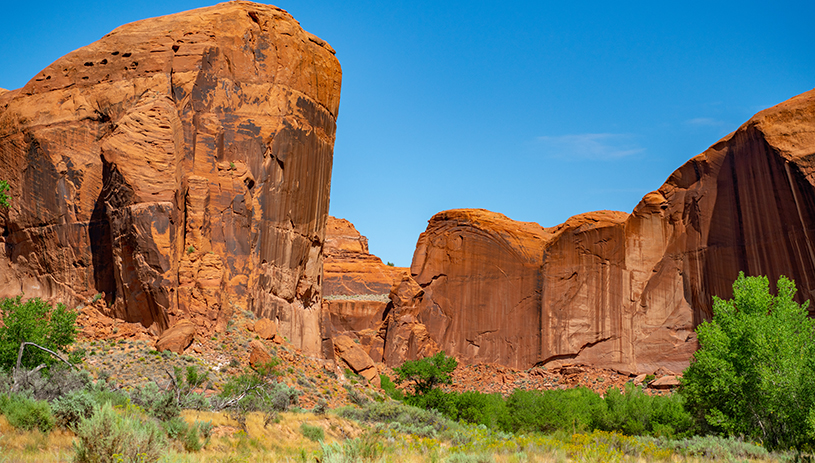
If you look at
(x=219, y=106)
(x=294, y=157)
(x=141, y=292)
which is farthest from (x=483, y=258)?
(x=141, y=292)

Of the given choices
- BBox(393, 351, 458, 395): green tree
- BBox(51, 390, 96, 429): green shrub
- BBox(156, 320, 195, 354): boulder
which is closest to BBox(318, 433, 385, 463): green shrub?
BBox(51, 390, 96, 429): green shrub

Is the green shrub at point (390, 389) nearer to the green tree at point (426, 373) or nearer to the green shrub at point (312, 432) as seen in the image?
the green tree at point (426, 373)

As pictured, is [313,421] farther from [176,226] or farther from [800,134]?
[800,134]

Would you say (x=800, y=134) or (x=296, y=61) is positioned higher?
(x=296, y=61)

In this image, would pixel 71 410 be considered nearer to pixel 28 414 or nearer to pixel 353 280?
pixel 28 414

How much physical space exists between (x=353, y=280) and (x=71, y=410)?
66.5 m

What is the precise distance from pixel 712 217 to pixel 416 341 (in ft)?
85.0

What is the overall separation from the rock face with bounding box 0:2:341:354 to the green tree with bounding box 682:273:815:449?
22.6 metres

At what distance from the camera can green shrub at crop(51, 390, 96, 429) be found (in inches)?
630

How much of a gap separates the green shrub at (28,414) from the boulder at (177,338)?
610 inches

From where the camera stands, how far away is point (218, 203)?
37.1 m

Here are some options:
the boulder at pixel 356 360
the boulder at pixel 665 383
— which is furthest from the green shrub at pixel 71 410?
the boulder at pixel 665 383

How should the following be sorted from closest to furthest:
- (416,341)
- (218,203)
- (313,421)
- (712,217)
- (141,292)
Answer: (313,421), (141,292), (218,203), (712,217), (416,341)

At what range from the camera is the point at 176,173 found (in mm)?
35094
